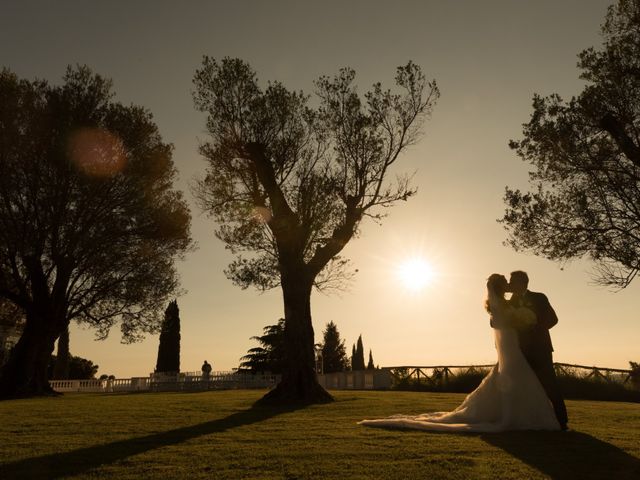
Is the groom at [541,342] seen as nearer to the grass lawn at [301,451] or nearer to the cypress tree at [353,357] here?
the grass lawn at [301,451]

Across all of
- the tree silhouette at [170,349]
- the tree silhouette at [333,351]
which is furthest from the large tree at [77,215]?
the tree silhouette at [333,351]

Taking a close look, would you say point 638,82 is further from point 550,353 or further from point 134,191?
point 134,191

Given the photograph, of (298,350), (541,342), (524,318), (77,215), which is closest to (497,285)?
(524,318)

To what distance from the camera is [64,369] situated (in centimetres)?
5272

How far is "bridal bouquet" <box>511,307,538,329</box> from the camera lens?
1060 centimetres

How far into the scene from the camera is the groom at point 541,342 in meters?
10.4

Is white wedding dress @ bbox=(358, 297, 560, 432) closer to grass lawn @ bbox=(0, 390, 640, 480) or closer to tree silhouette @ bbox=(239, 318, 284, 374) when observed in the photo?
grass lawn @ bbox=(0, 390, 640, 480)

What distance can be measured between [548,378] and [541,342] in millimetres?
652

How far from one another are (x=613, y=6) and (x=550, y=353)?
14.0 metres

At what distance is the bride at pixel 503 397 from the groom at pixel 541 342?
0.45 feet

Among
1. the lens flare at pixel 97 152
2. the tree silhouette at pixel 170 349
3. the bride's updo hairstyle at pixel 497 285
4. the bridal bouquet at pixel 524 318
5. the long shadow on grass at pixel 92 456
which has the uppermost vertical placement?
the lens flare at pixel 97 152

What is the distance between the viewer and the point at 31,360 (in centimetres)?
2898

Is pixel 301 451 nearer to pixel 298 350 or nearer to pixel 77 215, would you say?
pixel 298 350

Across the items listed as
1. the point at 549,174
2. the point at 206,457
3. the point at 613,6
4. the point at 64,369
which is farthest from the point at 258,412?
the point at 64,369
